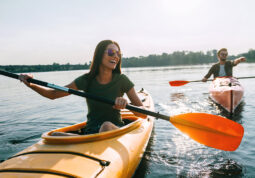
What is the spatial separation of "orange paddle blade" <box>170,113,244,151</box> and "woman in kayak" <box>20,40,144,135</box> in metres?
0.95

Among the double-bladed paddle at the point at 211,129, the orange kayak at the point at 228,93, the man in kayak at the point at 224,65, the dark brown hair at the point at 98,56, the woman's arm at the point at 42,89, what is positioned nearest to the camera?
the woman's arm at the point at 42,89

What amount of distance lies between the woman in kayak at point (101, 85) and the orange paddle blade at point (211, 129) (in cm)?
95

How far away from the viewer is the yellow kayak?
6.13 feet

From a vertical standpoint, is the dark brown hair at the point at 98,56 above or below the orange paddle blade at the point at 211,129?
above

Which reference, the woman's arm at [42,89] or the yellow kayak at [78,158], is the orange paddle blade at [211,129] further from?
the woman's arm at [42,89]

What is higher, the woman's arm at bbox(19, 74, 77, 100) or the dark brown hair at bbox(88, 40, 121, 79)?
the dark brown hair at bbox(88, 40, 121, 79)

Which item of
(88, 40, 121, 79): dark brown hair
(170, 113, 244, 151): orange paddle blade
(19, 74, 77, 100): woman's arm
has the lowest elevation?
(170, 113, 244, 151): orange paddle blade

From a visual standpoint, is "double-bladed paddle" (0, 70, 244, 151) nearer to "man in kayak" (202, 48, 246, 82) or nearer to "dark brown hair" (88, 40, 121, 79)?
"dark brown hair" (88, 40, 121, 79)

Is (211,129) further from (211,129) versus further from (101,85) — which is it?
(101,85)

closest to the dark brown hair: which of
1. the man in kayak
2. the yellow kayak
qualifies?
the yellow kayak

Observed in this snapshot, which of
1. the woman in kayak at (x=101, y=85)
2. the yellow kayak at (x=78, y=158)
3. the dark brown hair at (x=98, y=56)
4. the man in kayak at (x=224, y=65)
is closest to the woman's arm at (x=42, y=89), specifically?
the woman in kayak at (x=101, y=85)

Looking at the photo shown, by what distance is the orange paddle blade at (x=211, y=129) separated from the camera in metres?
3.16

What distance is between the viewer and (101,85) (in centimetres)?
301

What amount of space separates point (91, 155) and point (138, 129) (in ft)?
4.44
